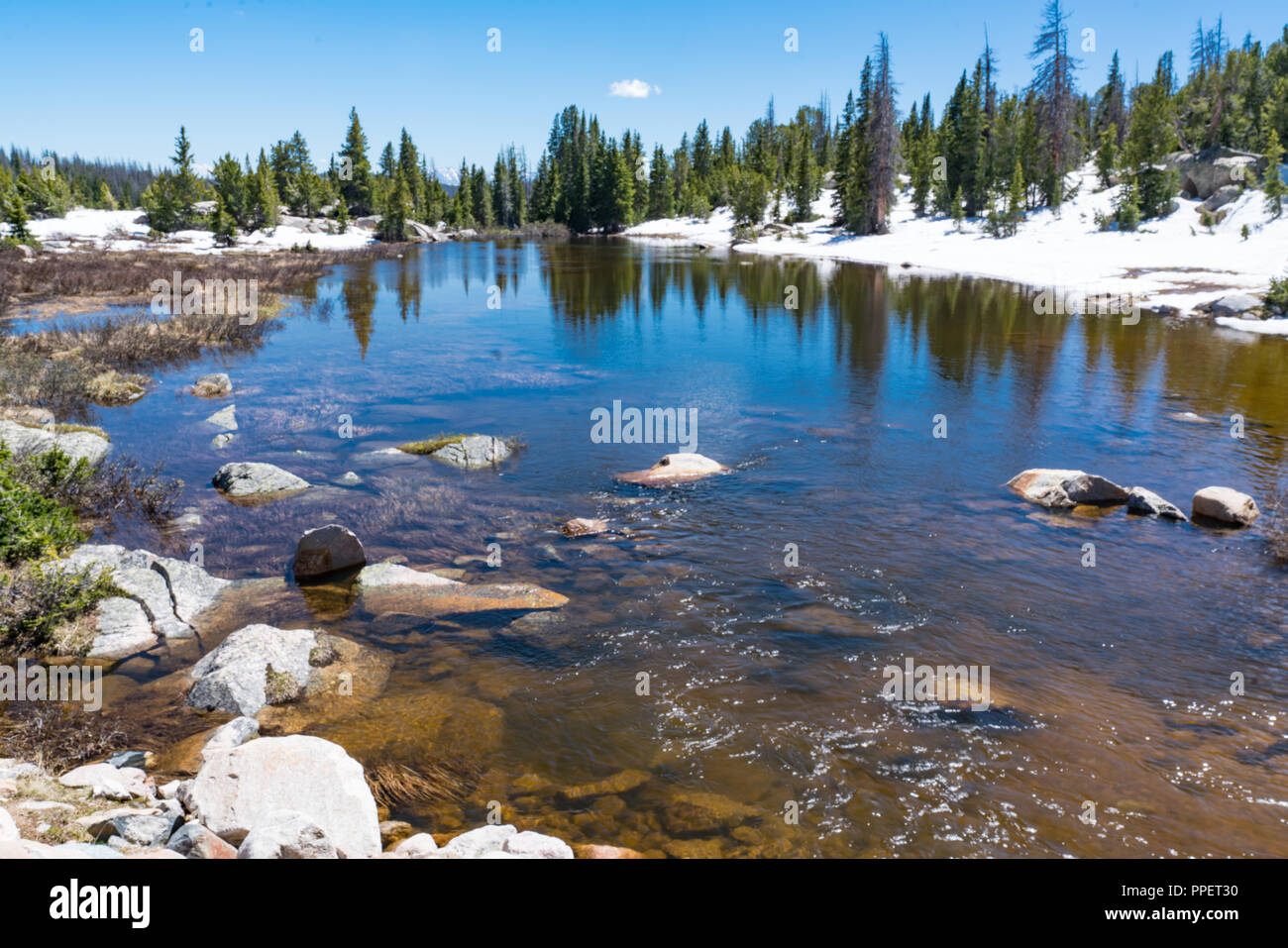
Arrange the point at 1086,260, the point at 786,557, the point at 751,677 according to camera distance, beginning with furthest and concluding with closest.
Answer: the point at 1086,260 → the point at 786,557 → the point at 751,677

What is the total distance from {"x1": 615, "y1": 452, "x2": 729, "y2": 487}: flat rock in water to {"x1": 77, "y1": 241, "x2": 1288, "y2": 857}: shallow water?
51cm

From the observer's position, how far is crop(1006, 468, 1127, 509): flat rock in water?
1482cm

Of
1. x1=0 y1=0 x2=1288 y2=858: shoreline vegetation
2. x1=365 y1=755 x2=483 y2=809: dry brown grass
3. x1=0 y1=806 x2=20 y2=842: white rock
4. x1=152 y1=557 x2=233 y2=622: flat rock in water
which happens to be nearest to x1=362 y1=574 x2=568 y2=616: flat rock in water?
x1=0 y1=0 x2=1288 y2=858: shoreline vegetation

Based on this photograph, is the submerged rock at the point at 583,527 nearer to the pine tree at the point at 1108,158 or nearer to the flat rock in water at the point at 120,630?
the flat rock in water at the point at 120,630

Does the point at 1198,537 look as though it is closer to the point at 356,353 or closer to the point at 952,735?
the point at 952,735

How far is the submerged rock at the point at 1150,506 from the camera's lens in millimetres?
14204

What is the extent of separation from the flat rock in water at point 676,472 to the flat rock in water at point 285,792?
396 inches

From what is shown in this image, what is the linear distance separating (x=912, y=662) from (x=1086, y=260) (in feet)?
164

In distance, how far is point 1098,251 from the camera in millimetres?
50656

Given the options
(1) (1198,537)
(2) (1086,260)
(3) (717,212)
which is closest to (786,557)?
(1) (1198,537)

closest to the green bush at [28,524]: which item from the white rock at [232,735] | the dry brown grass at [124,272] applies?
the white rock at [232,735]

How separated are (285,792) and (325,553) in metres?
6.17

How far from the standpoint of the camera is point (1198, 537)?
13.3 m

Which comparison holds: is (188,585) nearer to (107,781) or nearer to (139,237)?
(107,781)
